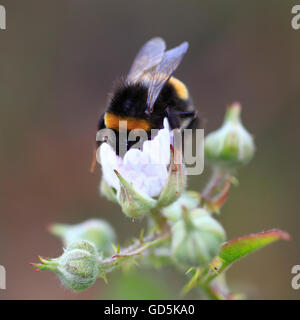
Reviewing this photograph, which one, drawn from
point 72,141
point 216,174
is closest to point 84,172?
point 72,141

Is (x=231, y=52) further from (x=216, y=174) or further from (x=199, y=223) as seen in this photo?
(x=199, y=223)

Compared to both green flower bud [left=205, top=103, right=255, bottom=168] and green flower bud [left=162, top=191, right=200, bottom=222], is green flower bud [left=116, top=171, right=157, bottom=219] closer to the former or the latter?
green flower bud [left=162, top=191, right=200, bottom=222]

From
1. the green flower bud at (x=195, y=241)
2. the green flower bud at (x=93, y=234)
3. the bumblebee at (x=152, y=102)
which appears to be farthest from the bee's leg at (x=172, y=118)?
the green flower bud at (x=93, y=234)

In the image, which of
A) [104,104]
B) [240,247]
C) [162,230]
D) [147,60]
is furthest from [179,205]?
[104,104]

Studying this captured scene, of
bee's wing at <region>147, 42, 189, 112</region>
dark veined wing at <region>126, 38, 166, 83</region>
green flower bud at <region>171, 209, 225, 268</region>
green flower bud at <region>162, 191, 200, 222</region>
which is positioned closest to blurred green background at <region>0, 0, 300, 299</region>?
dark veined wing at <region>126, 38, 166, 83</region>

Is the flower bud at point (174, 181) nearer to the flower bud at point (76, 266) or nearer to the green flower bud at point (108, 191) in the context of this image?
the green flower bud at point (108, 191)

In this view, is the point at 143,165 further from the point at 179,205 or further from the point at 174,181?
the point at 179,205
